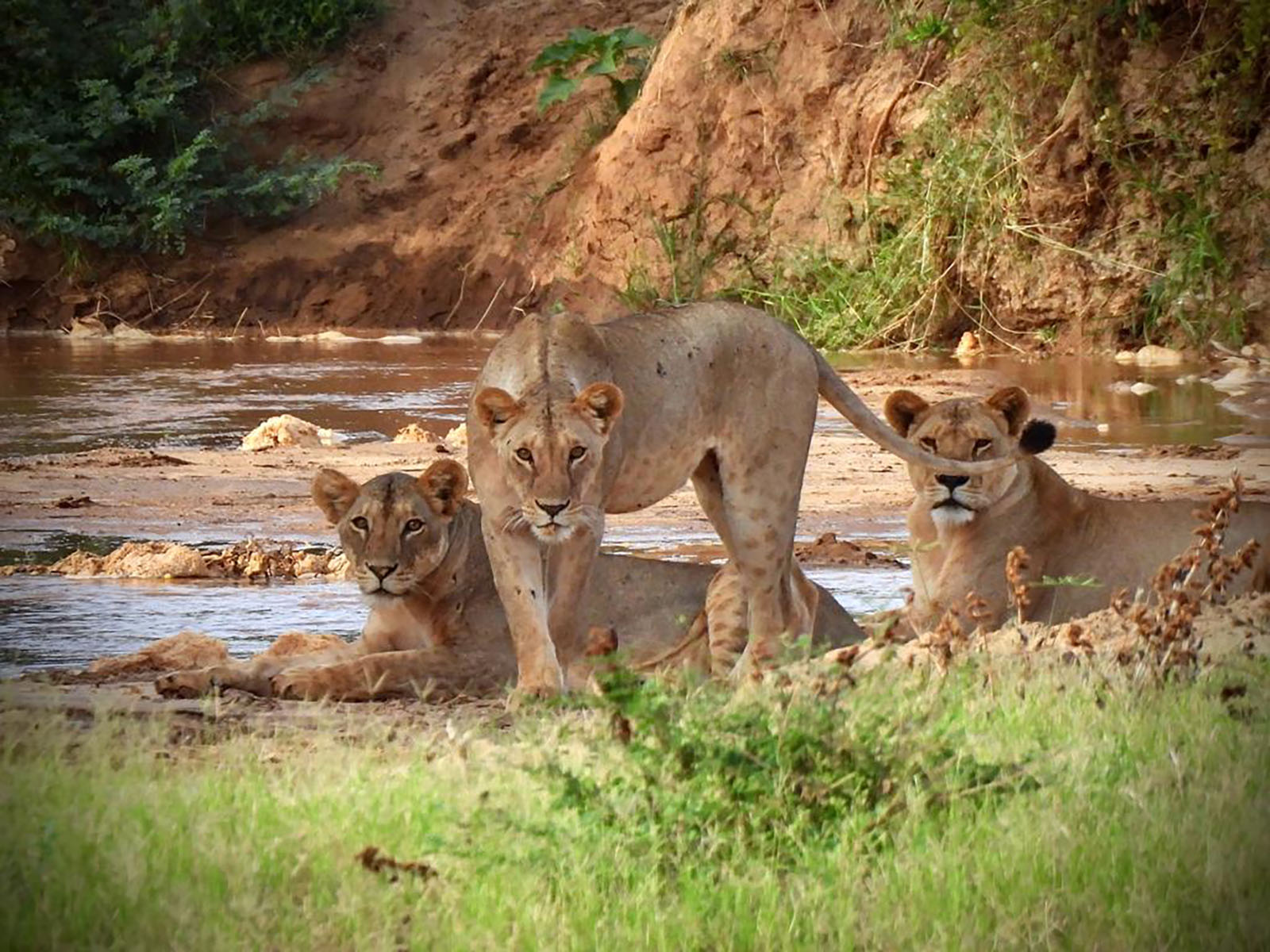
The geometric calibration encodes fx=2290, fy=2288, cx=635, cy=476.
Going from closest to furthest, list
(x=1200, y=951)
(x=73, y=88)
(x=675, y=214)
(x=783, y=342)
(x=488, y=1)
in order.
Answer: (x=1200, y=951) → (x=783, y=342) → (x=675, y=214) → (x=73, y=88) → (x=488, y=1)

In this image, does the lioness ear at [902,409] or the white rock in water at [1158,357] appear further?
the white rock in water at [1158,357]

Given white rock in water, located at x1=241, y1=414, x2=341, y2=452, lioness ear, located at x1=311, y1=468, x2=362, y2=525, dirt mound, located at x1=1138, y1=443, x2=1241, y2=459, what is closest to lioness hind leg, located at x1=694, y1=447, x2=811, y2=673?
lioness ear, located at x1=311, y1=468, x2=362, y2=525

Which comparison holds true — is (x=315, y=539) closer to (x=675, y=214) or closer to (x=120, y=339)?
(x=675, y=214)

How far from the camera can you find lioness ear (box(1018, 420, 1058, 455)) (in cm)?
696

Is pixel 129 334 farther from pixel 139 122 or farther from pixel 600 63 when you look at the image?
pixel 600 63

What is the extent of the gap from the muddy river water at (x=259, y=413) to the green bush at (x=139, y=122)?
1.90 metres

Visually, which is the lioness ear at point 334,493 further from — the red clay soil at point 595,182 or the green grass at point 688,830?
the red clay soil at point 595,182

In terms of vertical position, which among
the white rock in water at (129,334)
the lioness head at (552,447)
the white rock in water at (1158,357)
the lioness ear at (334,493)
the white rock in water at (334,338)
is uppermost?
the lioness head at (552,447)

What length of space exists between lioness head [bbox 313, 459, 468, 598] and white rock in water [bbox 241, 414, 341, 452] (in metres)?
5.69

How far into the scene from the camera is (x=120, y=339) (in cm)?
2239

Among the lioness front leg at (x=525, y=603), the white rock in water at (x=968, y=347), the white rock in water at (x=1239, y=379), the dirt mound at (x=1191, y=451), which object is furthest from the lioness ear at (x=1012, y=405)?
the white rock in water at (x=968, y=347)

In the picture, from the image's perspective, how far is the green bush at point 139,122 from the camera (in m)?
23.7

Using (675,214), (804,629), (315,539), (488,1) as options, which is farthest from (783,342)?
(488,1)

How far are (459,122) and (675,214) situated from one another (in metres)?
4.83
